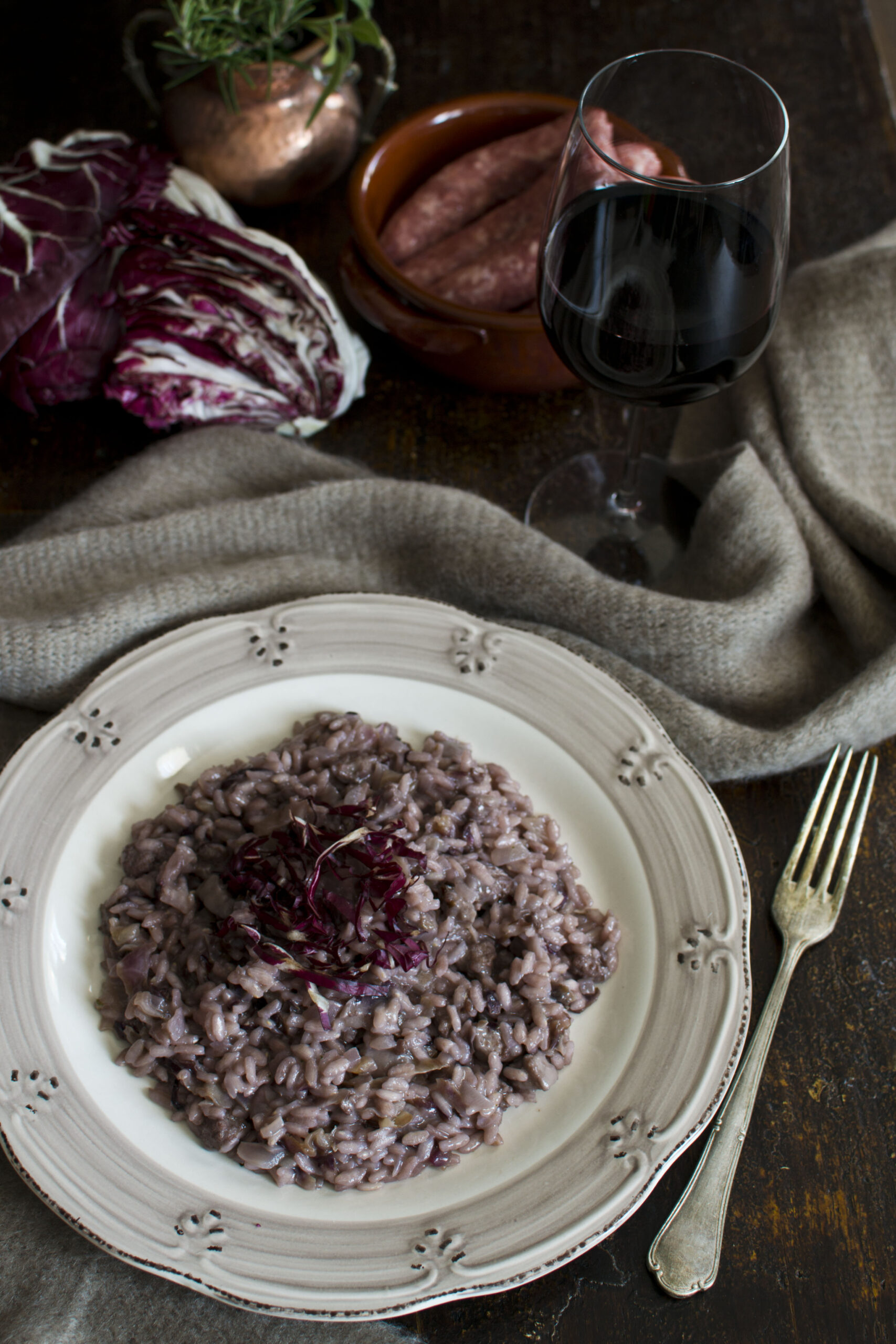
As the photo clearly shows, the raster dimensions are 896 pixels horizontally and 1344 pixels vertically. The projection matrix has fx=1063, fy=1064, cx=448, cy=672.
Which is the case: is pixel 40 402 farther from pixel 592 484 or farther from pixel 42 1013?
pixel 42 1013

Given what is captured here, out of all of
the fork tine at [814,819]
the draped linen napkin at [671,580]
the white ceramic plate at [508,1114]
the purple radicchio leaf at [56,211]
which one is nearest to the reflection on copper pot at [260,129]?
the purple radicchio leaf at [56,211]

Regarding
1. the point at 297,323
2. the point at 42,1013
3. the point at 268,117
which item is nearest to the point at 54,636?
the point at 42,1013

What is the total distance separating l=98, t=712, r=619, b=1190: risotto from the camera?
1.56 meters

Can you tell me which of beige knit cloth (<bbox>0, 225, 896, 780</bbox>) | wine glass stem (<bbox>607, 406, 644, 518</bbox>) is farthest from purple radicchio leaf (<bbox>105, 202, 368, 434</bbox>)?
wine glass stem (<bbox>607, 406, 644, 518</bbox>)

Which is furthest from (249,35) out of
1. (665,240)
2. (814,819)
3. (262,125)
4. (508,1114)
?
(508,1114)

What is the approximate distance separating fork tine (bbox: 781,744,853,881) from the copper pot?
1.87 metres

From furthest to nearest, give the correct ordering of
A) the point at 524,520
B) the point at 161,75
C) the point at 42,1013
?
1. the point at 161,75
2. the point at 524,520
3. the point at 42,1013

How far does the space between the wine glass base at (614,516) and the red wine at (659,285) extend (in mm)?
524

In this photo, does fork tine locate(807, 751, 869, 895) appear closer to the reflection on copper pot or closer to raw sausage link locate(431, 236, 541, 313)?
raw sausage link locate(431, 236, 541, 313)

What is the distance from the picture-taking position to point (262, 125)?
251 cm

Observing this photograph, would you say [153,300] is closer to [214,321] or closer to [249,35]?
[214,321]

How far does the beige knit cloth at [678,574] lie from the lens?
79.3 inches

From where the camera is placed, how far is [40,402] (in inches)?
98.0

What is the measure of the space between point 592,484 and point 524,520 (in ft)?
0.62
